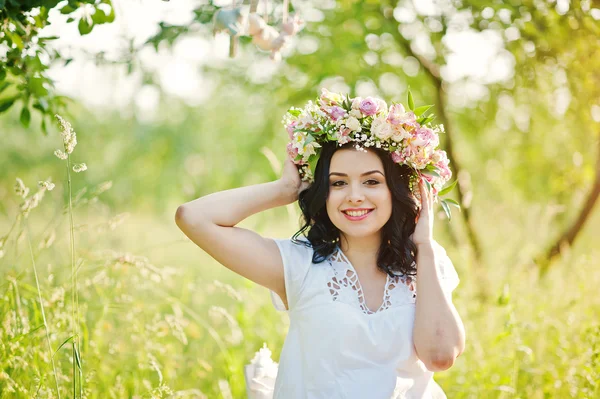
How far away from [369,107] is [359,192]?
0.34 meters

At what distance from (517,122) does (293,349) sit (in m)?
5.64

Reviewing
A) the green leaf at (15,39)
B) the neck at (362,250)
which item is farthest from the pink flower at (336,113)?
the green leaf at (15,39)

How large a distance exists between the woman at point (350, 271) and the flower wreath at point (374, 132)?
30mm

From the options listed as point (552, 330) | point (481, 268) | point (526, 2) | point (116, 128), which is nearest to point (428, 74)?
point (526, 2)

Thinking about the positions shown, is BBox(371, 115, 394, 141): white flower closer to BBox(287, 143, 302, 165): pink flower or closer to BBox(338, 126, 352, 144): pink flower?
BBox(338, 126, 352, 144): pink flower

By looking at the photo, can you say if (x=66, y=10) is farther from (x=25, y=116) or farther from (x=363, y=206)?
(x=363, y=206)

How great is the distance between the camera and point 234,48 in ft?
6.20

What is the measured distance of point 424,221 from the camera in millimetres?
2375

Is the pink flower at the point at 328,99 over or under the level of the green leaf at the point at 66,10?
under

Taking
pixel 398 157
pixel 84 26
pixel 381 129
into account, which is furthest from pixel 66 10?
pixel 398 157

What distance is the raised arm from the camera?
2270 millimetres

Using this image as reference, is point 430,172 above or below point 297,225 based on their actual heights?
above

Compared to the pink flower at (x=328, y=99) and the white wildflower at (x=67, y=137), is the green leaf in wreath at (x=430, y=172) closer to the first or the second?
the pink flower at (x=328, y=99)

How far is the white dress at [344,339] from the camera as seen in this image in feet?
7.23
